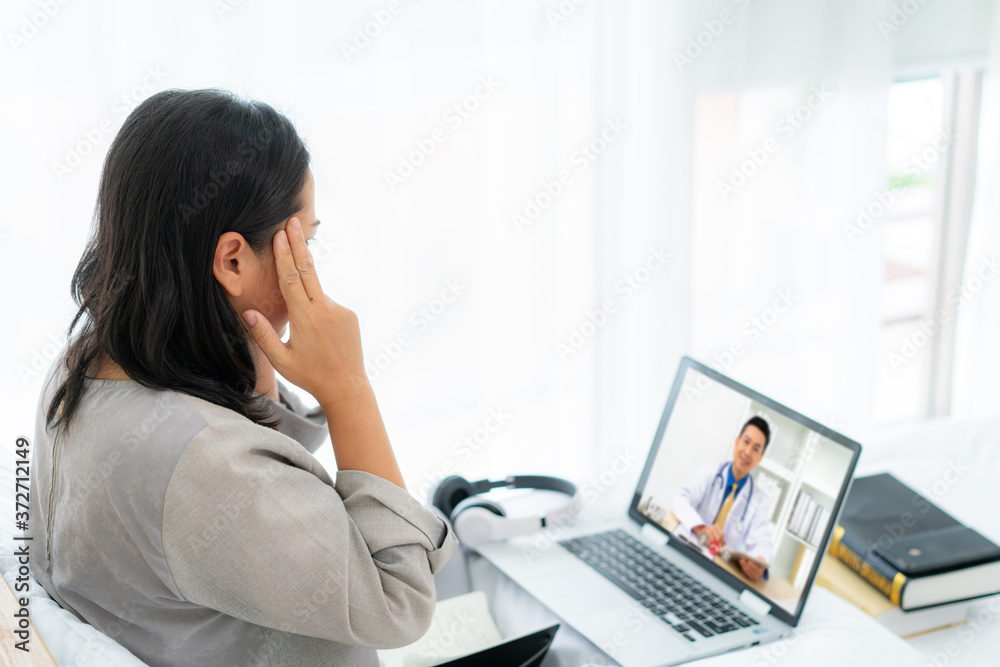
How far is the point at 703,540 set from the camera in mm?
1240

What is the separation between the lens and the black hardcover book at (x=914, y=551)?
3.76 feet

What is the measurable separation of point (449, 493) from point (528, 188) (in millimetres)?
1071

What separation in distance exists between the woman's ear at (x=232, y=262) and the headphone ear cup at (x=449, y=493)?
61 centimetres

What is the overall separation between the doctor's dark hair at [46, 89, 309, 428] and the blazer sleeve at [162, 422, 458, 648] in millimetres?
96

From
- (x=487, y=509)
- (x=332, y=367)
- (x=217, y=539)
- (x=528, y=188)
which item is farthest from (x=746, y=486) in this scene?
(x=528, y=188)

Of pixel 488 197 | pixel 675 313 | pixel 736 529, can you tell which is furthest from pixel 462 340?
pixel 736 529

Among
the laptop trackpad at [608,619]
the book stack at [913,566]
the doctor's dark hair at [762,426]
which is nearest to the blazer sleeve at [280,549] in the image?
the laptop trackpad at [608,619]

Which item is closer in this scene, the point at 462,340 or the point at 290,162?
the point at 290,162

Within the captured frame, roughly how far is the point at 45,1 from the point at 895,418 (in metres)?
2.86

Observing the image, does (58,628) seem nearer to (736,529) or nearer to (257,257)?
(257,257)

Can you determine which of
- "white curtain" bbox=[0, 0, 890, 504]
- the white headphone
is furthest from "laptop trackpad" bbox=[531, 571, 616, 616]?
"white curtain" bbox=[0, 0, 890, 504]

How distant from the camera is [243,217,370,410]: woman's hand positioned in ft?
2.86

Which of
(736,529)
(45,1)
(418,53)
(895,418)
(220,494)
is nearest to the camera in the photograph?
(220,494)

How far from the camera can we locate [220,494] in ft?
2.40
